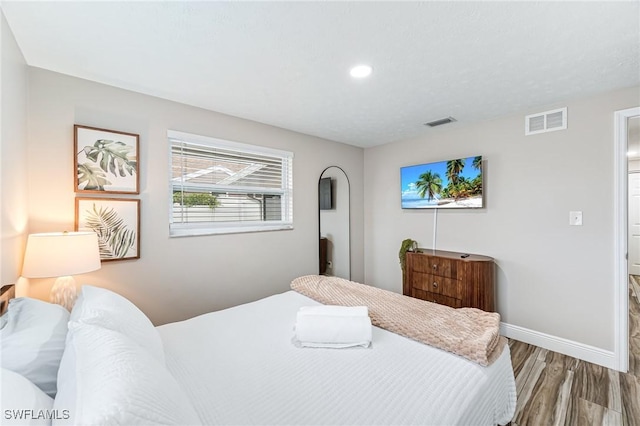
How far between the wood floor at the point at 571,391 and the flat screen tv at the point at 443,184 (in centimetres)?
158

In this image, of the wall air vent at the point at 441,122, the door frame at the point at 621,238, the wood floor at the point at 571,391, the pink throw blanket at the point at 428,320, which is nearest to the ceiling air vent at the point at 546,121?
the door frame at the point at 621,238

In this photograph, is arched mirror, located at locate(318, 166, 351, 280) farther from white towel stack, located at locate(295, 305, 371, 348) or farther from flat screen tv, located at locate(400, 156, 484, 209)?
white towel stack, located at locate(295, 305, 371, 348)

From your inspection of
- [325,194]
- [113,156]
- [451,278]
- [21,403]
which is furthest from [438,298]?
[113,156]

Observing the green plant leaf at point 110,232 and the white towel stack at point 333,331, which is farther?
the green plant leaf at point 110,232

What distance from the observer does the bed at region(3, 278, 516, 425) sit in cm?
79

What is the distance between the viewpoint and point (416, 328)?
1647 millimetres

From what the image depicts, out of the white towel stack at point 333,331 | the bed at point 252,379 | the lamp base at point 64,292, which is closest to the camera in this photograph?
the bed at point 252,379

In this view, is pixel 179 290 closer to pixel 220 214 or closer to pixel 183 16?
pixel 220 214

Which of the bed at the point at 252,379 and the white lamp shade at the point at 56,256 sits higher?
the white lamp shade at the point at 56,256

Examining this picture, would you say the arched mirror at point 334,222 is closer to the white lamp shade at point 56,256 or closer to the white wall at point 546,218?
the white wall at point 546,218

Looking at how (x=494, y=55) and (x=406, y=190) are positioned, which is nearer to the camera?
(x=494, y=55)

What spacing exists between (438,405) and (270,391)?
27.2 inches

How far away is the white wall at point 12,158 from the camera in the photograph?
140 cm

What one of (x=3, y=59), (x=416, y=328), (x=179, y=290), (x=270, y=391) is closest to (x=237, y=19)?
(x=3, y=59)
